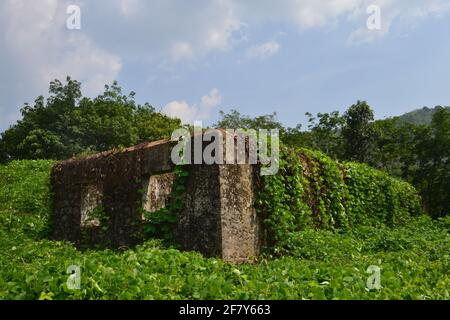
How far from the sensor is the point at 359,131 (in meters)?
31.2

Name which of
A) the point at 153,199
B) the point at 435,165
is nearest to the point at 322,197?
the point at 153,199

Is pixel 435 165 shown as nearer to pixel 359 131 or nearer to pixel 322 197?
pixel 359 131

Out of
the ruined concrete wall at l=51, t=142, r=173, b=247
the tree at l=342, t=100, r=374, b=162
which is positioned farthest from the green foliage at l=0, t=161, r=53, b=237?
the tree at l=342, t=100, r=374, b=162

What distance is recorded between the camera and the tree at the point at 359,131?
1224 inches

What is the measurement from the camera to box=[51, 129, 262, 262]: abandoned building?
330 inches

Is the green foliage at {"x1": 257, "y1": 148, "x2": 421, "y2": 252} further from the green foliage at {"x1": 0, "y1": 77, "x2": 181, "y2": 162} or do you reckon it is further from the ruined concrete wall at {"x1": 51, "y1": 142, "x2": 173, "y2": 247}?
the green foliage at {"x1": 0, "y1": 77, "x2": 181, "y2": 162}

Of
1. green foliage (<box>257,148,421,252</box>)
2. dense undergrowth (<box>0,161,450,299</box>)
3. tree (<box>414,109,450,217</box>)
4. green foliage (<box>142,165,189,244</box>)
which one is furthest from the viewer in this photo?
tree (<box>414,109,450,217</box>)

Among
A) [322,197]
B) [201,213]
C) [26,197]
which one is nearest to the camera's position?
[201,213]

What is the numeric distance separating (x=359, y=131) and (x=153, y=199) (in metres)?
23.6

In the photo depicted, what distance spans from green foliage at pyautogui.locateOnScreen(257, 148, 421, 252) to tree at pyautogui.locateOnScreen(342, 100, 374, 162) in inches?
525

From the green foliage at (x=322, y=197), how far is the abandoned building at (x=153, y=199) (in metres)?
0.50

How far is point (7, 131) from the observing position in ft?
130
